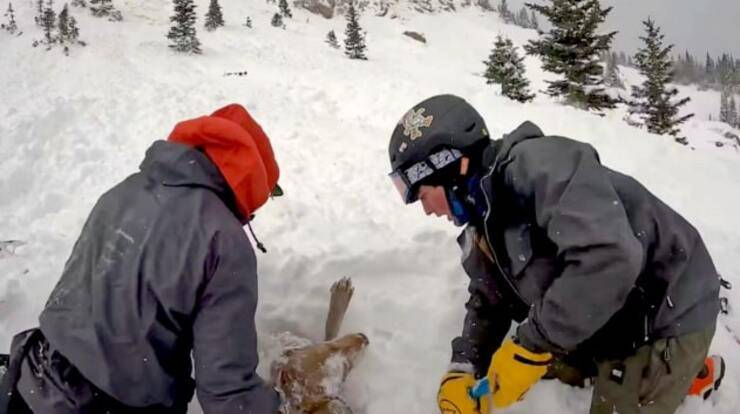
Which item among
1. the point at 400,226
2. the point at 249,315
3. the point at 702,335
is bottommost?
the point at 400,226

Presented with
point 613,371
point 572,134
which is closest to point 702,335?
point 613,371

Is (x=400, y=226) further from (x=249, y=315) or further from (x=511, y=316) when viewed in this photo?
(x=249, y=315)

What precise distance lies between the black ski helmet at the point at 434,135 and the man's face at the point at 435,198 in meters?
0.06

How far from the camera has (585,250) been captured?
1.91 metres

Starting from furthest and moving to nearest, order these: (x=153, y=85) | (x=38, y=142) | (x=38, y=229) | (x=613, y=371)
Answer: (x=153, y=85) → (x=38, y=142) → (x=38, y=229) → (x=613, y=371)

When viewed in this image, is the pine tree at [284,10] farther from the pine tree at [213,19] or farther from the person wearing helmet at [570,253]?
the person wearing helmet at [570,253]

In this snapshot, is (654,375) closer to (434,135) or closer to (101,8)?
(434,135)

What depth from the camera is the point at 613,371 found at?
248 cm

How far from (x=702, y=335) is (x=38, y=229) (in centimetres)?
486

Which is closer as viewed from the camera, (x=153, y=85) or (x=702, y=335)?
(x=702, y=335)

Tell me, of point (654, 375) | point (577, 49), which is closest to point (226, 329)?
point (654, 375)

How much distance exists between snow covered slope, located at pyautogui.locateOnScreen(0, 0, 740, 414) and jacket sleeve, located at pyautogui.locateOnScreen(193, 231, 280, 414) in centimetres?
128

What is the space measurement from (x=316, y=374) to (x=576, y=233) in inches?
65.2

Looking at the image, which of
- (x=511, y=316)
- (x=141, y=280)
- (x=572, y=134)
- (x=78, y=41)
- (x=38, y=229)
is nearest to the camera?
(x=141, y=280)
